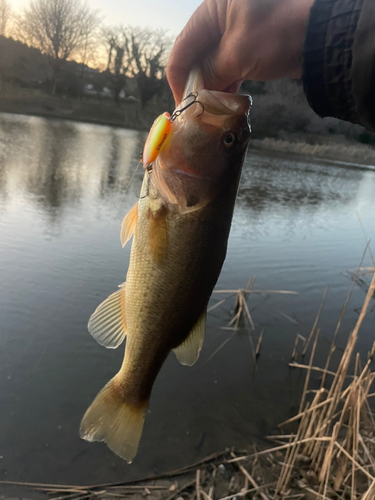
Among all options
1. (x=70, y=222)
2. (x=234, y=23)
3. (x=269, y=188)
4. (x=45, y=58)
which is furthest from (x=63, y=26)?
(x=234, y=23)

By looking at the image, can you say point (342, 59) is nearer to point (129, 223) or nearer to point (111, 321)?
point (129, 223)

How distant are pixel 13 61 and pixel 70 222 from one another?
34371 mm

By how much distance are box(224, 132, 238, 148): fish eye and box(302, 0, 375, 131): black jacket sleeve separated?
39cm

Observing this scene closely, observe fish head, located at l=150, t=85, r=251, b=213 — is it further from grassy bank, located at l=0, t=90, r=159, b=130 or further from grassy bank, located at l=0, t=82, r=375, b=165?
grassy bank, located at l=0, t=82, r=375, b=165

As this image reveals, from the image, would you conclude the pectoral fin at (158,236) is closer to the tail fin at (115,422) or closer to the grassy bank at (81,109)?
the tail fin at (115,422)

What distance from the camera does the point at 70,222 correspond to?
7.12m

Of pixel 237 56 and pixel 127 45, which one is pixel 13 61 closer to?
pixel 127 45

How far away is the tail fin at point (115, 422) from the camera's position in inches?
70.0

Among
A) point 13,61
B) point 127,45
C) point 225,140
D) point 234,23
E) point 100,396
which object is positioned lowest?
point 100,396

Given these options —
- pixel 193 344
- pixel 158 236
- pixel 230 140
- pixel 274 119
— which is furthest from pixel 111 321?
pixel 274 119

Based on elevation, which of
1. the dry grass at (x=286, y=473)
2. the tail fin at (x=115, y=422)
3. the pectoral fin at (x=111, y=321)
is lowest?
the dry grass at (x=286, y=473)

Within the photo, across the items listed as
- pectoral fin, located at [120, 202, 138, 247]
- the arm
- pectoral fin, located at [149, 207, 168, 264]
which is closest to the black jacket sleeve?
the arm

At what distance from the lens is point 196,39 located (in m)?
1.70

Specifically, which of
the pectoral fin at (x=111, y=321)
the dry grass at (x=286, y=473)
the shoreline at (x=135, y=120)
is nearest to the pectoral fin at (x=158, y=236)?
the pectoral fin at (x=111, y=321)
